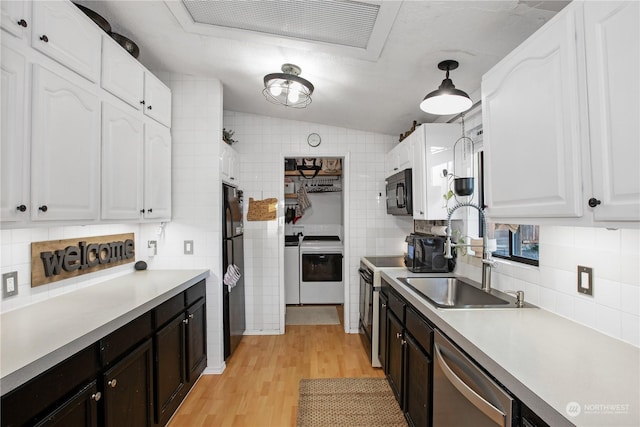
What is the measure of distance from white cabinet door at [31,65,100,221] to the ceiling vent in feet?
2.43

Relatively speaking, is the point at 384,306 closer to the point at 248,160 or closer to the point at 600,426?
the point at 600,426

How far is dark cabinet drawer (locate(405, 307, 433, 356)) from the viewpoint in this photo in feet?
5.18

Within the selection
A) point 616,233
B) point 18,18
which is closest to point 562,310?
point 616,233

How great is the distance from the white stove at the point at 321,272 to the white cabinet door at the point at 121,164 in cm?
265

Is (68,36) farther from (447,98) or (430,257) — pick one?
(430,257)

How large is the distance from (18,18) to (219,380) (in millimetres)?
2570

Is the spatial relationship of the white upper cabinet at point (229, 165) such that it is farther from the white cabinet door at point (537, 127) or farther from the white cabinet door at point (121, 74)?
the white cabinet door at point (537, 127)

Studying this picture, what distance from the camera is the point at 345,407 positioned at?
2189 mm

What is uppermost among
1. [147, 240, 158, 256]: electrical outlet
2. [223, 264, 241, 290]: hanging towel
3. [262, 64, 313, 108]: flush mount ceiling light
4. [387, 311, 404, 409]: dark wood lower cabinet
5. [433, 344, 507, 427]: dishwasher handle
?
[262, 64, 313, 108]: flush mount ceiling light

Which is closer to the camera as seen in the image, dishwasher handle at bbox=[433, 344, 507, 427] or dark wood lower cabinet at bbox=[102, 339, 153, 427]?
dishwasher handle at bbox=[433, 344, 507, 427]

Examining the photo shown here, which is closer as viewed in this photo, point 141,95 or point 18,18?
point 18,18

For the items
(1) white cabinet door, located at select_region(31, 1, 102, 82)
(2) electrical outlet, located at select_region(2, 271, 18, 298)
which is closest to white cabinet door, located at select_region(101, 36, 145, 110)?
(1) white cabinet door, located at select_region(31, 1, 102, 82)

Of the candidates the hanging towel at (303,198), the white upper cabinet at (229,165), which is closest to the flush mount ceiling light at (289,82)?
the white upper cabinet at (229,165)

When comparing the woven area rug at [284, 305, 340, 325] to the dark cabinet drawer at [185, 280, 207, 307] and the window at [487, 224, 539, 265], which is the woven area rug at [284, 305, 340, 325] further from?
the window at [487, 224, 539, 265]
